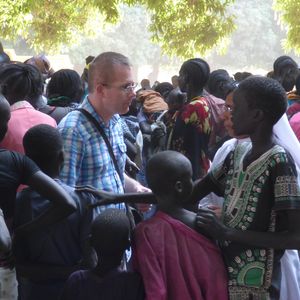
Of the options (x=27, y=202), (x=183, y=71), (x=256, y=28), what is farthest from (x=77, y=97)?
(x=256, y=28)

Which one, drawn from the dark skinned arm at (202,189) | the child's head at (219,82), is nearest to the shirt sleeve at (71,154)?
the dark skinned arm at (202,189)

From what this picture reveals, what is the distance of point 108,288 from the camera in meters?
2.56

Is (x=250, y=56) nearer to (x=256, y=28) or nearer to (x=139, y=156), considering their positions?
(x=256, y=28)

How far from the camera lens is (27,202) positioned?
2.96 metres

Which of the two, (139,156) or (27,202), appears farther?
(139,156)

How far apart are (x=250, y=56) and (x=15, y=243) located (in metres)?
51.9

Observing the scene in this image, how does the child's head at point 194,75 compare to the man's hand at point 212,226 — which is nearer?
the man's hand at point 212,226

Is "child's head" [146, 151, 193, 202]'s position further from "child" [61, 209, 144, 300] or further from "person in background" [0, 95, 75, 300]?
"person in background" [0, 95, 75, 300]

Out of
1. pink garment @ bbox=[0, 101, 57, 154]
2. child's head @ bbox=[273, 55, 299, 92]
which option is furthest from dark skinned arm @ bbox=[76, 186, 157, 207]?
child's head @ bbox=[273, 55, 299, 92]

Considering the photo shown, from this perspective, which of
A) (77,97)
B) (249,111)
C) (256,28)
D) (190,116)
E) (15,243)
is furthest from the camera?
(256,28)

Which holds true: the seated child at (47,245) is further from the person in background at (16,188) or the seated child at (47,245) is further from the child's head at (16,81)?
the child's head at (16,81)

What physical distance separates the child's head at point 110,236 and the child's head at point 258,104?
646mm

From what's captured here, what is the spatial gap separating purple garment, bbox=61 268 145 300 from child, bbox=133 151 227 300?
2.6 inches

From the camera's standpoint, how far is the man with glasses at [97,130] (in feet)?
11.1
